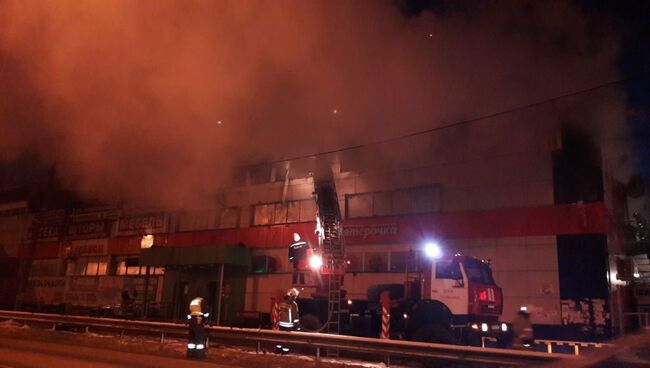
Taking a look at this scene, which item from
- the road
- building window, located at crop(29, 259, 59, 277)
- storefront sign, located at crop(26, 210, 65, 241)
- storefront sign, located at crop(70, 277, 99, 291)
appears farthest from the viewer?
building window, located at crop(29, 259, 59, 277)

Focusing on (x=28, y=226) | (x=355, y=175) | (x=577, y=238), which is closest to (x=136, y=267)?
(x=28, y=226)

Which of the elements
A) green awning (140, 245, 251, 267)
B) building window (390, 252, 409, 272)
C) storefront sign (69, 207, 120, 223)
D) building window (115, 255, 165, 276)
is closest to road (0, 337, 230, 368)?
green awning (140, 245, 251, 267)

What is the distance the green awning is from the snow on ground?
6251 mm

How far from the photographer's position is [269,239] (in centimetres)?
1917

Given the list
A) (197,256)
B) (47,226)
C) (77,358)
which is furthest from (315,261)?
(47,226)

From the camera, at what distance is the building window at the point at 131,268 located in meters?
22.3

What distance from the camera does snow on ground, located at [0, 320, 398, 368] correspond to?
7988 mm

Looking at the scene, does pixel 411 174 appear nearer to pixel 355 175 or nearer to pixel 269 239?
pixel 355 175

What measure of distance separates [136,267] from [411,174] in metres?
14.0

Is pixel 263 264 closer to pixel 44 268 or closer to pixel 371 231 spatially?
pixel 371 231

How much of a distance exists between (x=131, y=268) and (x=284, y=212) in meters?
8.94

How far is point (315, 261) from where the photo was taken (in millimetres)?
13195

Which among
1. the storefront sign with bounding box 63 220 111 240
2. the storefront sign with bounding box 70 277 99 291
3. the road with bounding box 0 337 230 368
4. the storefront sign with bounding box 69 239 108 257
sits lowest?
the road with bounding box 0 337 230 368

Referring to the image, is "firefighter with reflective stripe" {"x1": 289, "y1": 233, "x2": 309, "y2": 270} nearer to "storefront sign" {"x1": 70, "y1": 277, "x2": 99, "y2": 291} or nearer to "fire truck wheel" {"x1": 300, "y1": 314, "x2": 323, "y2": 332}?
"fire truck wheel" {"x1": 300, "y1": 314, "x2": 323, "y2": 332}
